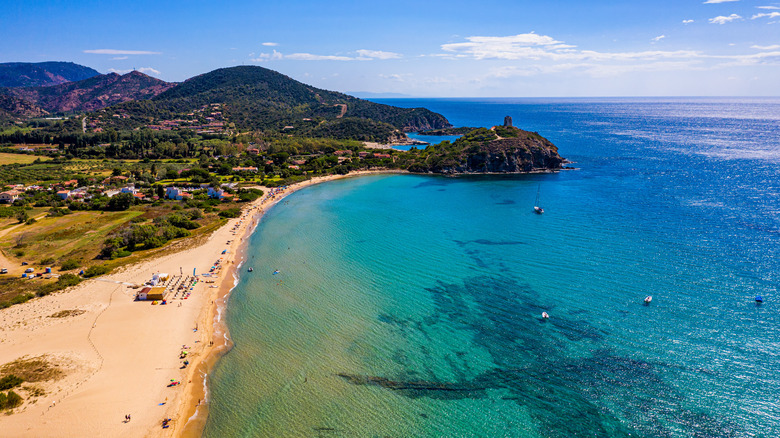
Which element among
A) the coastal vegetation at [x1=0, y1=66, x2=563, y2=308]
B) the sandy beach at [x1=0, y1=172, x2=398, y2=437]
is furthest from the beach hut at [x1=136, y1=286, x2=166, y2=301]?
the coastal vegetation at [x1=0, y1=66, x2=563, y2=308]

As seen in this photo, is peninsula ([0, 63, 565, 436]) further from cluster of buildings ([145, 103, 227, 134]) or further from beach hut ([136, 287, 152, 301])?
cluster of buildings ([145, 103, 227, 134])

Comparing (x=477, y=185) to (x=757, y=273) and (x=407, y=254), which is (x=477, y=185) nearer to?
(x=407, y=254)

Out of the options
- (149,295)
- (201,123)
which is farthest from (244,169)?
(201,123)

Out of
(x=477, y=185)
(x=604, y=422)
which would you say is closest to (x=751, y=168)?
(x=477, y=185)

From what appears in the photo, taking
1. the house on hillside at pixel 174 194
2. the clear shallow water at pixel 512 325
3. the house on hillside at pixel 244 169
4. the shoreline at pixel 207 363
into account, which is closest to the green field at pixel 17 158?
the house on hillside at pixel 244 169

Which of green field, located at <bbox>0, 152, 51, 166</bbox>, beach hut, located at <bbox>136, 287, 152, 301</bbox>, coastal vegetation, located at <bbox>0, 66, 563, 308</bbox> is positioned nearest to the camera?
beach hut, located at <bbox>136, 287, 152, 301</bbox>
